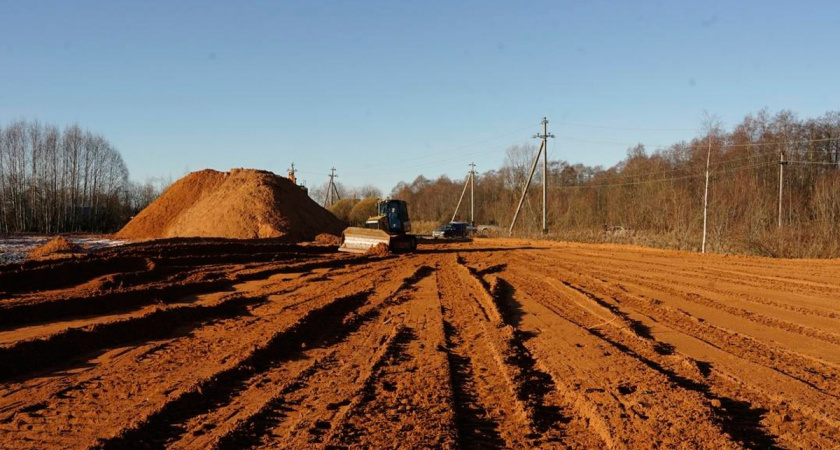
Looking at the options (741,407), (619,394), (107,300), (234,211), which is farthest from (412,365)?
(234,211)

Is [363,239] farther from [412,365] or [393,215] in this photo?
[412,365]

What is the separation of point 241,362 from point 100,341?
8.56 feet

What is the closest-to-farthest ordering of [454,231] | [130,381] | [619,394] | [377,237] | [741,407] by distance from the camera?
[741,407] < [619,394] < [130,381] < [377,237] < [454,231]

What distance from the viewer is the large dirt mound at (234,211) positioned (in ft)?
117

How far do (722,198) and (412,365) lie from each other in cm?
3907

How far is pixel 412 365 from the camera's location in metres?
6.80

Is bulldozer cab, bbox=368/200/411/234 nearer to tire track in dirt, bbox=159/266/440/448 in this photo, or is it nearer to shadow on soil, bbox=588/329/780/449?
tire track in dirt, bbox=159/266/440/448

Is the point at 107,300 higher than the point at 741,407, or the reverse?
the point at 107,300

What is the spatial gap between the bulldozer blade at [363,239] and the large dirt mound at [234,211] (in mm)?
9456

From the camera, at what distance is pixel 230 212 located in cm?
3659

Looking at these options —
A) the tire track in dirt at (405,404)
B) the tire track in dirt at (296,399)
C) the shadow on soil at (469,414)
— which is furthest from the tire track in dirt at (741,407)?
the tire track in dirt at (296,399)

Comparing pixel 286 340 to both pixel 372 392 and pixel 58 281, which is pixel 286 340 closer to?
Answer: pixel 372 392

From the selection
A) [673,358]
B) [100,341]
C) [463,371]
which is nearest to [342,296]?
[100,341]

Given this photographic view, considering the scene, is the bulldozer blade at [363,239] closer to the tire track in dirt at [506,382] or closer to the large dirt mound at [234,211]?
the large dirt mound at [234,211]
